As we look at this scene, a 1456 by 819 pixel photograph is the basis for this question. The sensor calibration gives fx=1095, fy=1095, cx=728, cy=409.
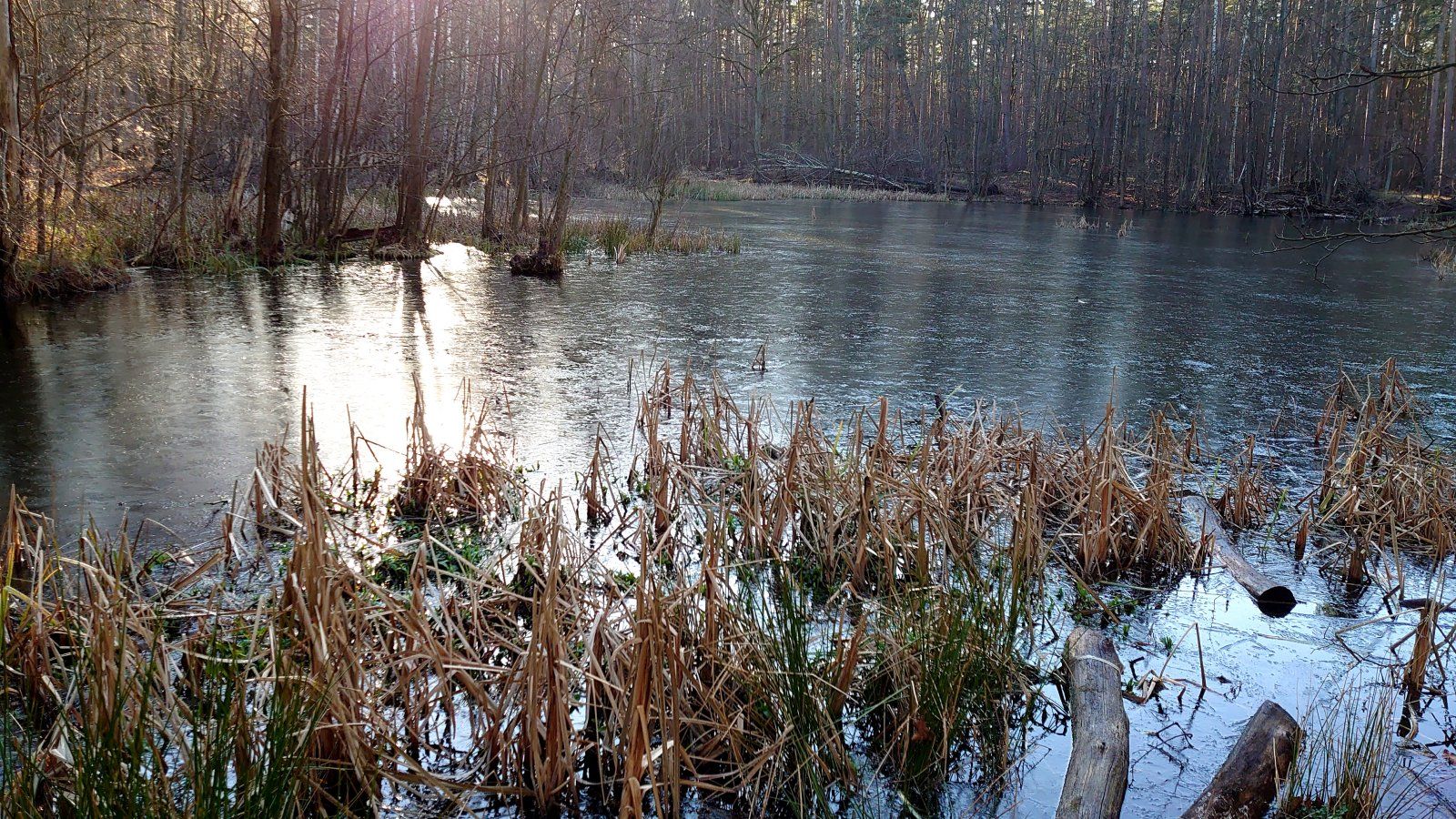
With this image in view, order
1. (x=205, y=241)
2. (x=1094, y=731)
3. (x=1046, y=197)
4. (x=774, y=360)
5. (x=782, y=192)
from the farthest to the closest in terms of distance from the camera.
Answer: (x=1046, y=197) < (x=782, y=192) < (x=205, y=241) < (x=774, y=360) < (x=1094, y=731)

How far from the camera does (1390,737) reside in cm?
362

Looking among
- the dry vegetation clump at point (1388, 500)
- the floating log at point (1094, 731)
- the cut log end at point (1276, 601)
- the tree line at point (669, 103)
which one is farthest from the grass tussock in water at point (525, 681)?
the tree line at point (669, 103)

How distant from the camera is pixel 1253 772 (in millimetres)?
3289

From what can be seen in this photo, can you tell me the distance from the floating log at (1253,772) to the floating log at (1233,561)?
67.4 inches

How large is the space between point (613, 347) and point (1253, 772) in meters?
8.74

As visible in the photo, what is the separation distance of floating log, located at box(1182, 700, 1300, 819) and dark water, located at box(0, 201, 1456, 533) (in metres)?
3.79

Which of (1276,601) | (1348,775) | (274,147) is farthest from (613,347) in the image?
(1348,775)

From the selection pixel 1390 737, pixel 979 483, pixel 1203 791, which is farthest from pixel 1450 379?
pixel 1203 791

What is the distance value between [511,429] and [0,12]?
6.69m

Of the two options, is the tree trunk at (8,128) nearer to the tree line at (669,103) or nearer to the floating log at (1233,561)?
the tree line at (669,103)

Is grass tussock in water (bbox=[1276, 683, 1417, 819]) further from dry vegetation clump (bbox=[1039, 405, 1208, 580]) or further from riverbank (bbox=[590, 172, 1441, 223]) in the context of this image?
riverbank (bbox=[590, 172, 1441, 223])

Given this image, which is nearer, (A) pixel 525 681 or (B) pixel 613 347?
(A) pixel 525 681

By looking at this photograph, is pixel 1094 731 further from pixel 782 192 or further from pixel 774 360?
pixel 782 192

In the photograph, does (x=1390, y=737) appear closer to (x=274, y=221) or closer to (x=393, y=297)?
(x=393, y=297)
